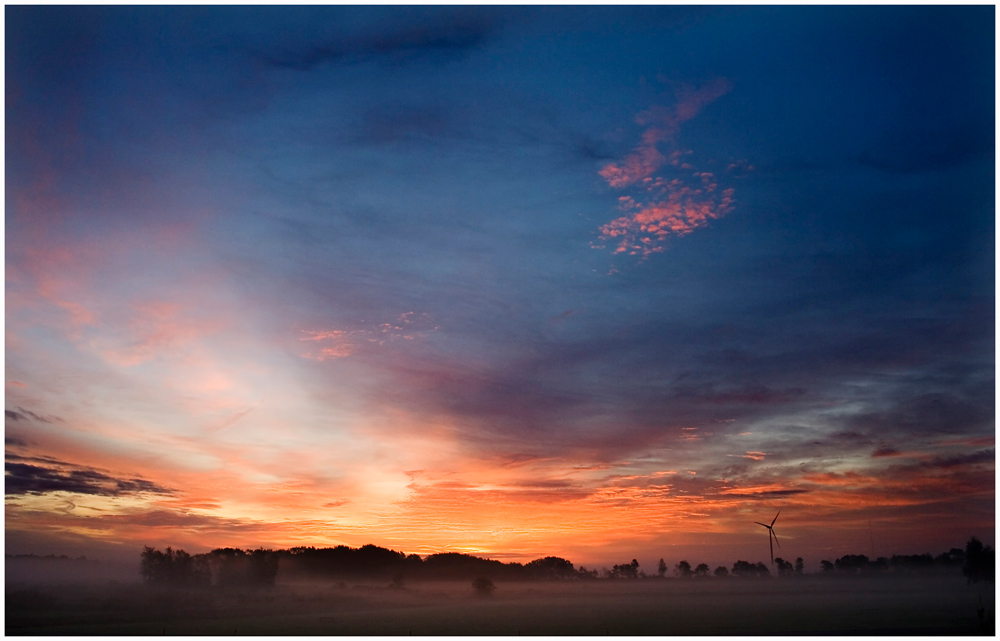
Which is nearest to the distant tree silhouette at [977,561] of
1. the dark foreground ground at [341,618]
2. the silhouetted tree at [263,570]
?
the dark foreground ground at [341,618]

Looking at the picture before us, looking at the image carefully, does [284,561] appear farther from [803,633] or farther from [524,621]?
[803,633]

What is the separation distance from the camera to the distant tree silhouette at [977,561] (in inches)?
5718

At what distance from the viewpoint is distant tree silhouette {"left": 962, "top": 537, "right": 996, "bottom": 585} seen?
5718 inches

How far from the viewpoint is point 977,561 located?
6363 inches

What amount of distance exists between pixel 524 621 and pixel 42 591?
8862cm

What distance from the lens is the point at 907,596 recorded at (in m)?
194

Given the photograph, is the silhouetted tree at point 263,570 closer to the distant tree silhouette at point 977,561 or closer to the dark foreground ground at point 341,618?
the dark foreground ground at point 341,618

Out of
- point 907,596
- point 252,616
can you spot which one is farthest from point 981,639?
point 907,596

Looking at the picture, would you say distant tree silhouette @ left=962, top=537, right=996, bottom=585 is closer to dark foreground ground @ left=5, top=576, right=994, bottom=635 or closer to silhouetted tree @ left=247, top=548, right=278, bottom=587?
dark foreground ground @ left=5, top=576, right=994, bottom=635

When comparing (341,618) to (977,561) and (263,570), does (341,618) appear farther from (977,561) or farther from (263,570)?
(977,561)

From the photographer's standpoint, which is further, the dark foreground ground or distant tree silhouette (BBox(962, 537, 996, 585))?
Answer: distant tree silhouette (BBox(962, 537, 996, 585))

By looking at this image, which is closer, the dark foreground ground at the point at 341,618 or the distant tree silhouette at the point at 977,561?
the dark foreground ground at the point at 341,618

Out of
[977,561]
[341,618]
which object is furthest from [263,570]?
[977,561]

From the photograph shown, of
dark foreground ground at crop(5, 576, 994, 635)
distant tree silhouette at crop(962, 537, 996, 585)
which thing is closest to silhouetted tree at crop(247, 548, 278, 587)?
dark foreground ground at crop(5, 576, 994, 635)
